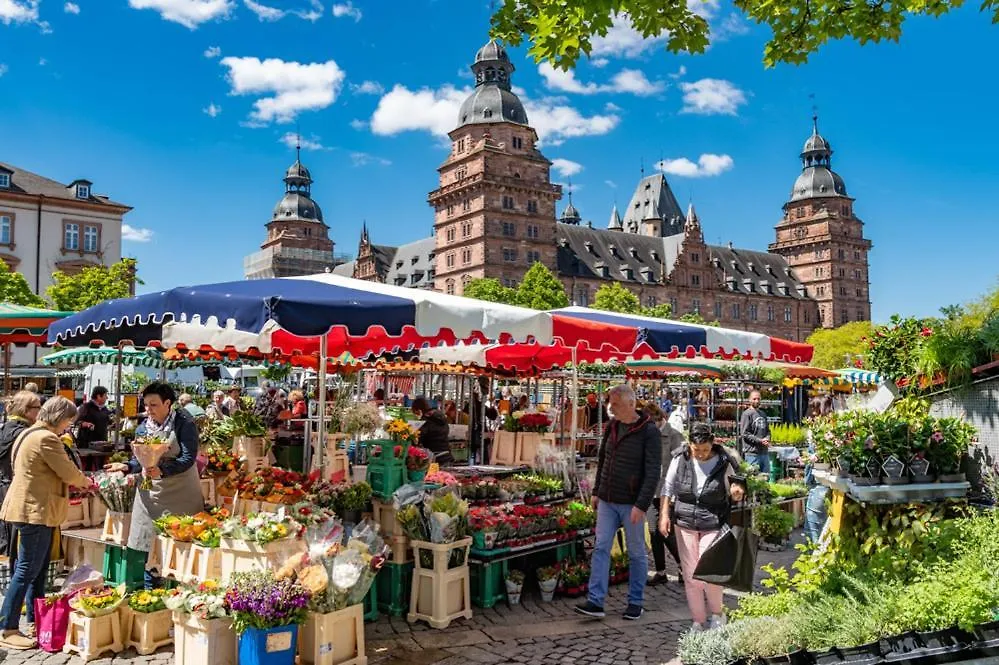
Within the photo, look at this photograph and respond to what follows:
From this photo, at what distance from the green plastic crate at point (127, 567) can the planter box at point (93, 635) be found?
65 cm

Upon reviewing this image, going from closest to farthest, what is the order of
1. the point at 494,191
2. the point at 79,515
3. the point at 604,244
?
the point at 79,515, the point at 494,191, the point at 604,244

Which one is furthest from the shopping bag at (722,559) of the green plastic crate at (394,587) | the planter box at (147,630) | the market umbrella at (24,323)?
the market umbrella at (24,323)

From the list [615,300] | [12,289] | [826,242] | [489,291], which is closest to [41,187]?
[12,289]

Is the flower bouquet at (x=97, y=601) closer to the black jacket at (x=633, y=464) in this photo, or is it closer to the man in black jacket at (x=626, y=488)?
the man in black jacket at (x=626, y=488)

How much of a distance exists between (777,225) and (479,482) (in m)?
103

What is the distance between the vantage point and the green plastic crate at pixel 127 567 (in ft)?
19.6

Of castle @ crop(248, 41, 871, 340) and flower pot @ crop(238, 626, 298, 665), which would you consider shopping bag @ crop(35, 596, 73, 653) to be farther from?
castle @ crop(248, 41, 871, 340)

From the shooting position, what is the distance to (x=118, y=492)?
6012 mm

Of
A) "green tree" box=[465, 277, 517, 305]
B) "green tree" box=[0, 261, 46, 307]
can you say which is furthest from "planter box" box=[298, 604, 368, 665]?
"green tree" box=[465, 277, 517, 305]

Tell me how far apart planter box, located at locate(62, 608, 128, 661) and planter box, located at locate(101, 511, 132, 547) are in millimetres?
812

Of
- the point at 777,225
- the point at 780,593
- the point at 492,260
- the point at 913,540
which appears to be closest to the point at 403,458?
the point at 780,593

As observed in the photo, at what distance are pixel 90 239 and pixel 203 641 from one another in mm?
50241

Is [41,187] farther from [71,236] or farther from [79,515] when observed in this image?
[79,515]

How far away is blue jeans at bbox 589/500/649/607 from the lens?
609 centimetres
